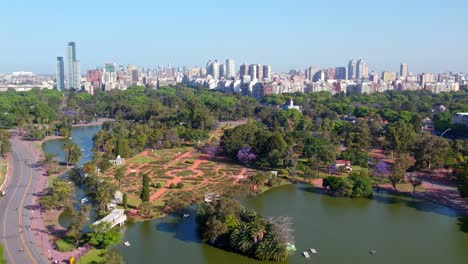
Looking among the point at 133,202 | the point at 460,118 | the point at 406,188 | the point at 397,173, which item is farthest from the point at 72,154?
the point at 460,118

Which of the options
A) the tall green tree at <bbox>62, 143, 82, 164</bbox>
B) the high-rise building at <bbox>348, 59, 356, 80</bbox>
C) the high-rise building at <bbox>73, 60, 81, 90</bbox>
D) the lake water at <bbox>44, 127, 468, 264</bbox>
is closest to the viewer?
the lake water at <bbox>44, 127, 468, 264</bbox>

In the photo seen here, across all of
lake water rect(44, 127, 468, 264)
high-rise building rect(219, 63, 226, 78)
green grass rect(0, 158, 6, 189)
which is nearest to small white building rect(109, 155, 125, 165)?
green grass rect(0, 158, 6, 189)

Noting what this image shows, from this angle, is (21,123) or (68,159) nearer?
(68,159)

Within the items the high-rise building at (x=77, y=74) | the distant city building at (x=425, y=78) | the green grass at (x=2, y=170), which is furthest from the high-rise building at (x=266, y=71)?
the green grass at (x=2, y=170)

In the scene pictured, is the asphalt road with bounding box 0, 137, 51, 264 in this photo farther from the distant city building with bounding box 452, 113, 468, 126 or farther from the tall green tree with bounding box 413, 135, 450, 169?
the distant city building with bounding box 452, 113, 468, 126

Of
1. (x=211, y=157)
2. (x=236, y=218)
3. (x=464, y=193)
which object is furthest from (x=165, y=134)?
(x=464, y=193)

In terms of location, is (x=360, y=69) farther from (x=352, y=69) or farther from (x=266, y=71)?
(x=266, y=71)

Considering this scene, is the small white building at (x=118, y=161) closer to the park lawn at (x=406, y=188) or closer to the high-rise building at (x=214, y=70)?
the park lawn at (x=406, y=188)

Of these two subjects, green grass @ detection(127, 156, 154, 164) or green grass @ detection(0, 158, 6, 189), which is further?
green grass @ detection(127, 156, 154, 164)

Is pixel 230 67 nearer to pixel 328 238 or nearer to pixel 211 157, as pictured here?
pixel 211 157
